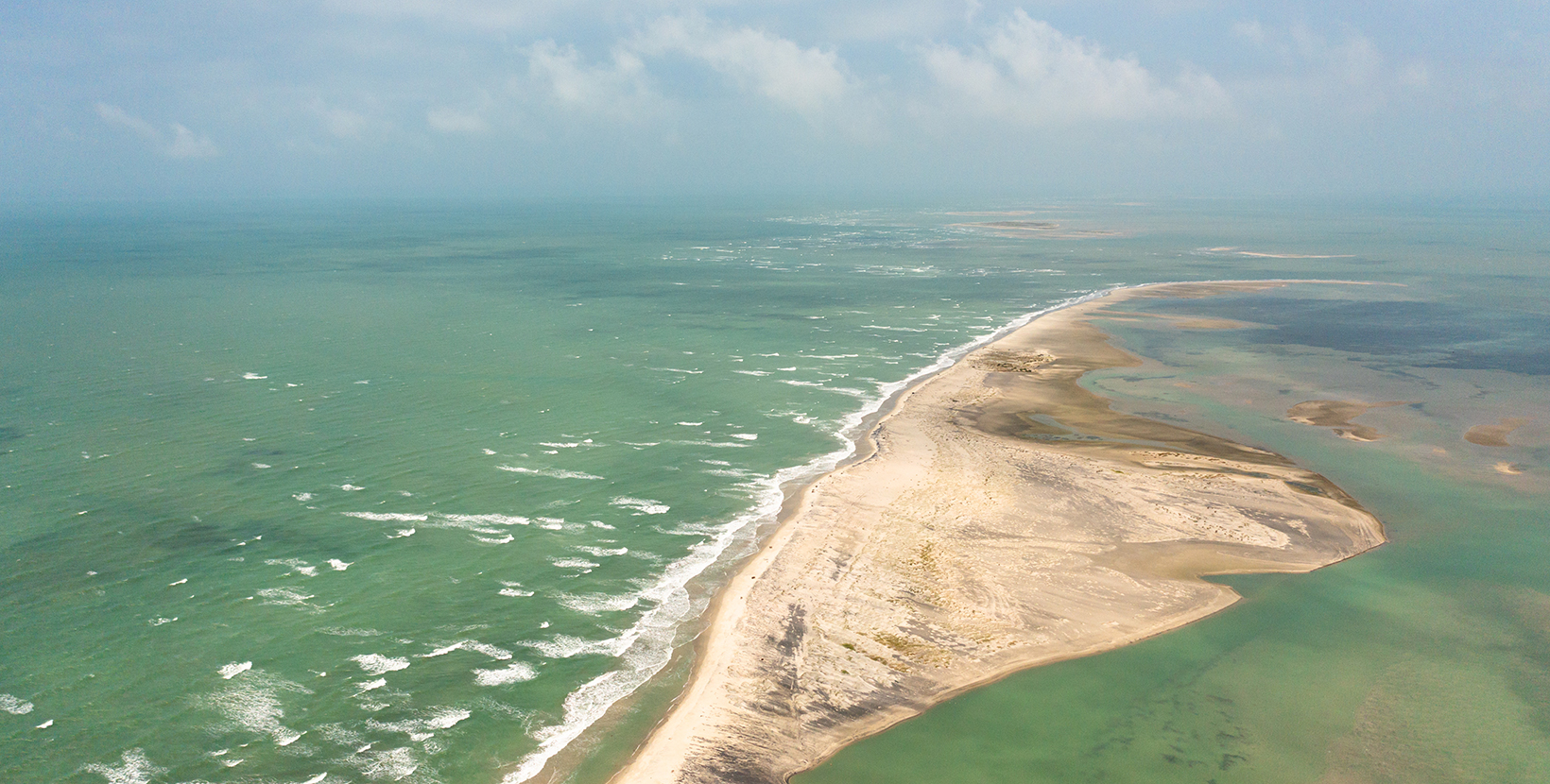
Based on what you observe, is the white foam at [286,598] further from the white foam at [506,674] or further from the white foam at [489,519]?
the white foam at [506,674]

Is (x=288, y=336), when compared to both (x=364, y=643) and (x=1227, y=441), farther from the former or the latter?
(x=1227, y=441)

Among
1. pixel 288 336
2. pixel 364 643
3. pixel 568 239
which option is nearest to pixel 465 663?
pixel 364 643

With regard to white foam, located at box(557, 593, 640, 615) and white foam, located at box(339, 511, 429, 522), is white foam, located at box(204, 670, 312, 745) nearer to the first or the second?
white foam, located at box(557, 593, 640, 615)

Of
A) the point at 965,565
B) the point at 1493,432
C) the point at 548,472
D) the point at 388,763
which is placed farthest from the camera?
the point at 1493,432

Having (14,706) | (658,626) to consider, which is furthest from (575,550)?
(14,706)

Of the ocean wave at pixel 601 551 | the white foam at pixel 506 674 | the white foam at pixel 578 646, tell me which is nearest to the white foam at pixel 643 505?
the ocean wave at pixel 601 551

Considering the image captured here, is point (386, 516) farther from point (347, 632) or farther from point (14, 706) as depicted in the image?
point (14, 706)
